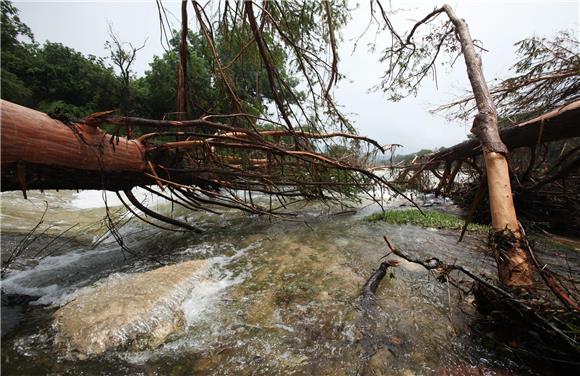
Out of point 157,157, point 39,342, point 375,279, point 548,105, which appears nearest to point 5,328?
point 39,342

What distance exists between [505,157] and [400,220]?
3021 millimetres

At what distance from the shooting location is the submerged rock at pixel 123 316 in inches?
76.2

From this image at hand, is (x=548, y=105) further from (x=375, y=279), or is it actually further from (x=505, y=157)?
(x=375, y=279)

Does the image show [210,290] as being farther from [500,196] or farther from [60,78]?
[60,78]

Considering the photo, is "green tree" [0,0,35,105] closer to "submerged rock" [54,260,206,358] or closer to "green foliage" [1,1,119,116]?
"green foliage" [1,1,119,116]

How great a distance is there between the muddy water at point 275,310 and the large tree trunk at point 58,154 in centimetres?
116

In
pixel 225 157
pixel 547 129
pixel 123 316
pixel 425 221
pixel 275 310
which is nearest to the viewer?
pixel 123 316

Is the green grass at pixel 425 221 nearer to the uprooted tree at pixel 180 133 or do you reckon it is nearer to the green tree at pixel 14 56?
the uprooted tree at pixel 180 133

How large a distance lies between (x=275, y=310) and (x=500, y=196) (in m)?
2.31

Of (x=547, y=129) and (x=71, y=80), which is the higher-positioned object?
(x=71, y=80)

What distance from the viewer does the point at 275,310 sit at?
242 cm

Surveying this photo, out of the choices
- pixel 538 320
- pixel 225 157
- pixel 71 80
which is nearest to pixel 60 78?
pixel 71 80

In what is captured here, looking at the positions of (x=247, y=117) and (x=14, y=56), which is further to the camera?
(x=14, y=56)

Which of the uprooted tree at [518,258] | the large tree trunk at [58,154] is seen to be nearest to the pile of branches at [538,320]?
the uprooted tree at [518,258]
